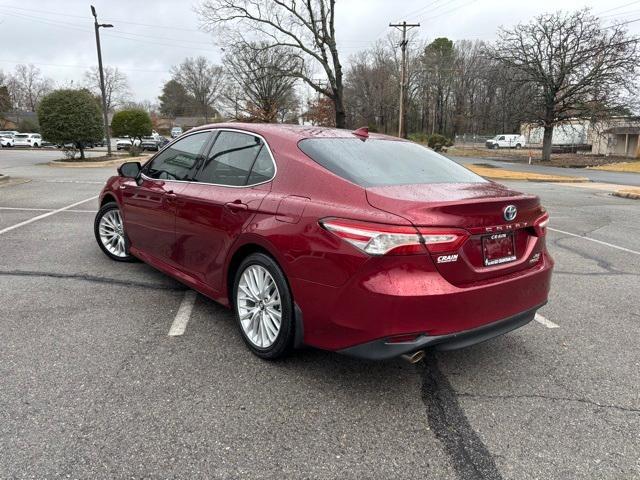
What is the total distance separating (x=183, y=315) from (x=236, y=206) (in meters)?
1.27

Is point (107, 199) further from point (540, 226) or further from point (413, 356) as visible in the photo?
point (540, 226)

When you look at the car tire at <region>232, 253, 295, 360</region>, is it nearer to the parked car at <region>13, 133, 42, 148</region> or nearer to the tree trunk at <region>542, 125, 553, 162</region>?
the tree trunk at <region>542, 125, 553, 162</region>

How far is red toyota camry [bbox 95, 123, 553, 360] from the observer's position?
2.60 m

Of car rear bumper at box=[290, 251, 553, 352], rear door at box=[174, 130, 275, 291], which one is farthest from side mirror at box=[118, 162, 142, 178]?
car rear bumper at box=[290, 251, 553, 352]

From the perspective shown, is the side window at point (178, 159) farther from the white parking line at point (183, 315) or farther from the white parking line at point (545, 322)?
the white parking line at point (545, 322)

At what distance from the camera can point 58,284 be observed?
16.0ft

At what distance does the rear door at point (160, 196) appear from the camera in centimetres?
422

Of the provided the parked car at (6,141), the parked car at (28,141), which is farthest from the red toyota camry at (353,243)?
the parked car at (28,141)

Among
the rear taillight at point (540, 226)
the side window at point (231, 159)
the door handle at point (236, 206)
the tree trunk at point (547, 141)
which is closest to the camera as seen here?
the rear taillight at point (540, 226)

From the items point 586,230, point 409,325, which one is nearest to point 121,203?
point 409,325

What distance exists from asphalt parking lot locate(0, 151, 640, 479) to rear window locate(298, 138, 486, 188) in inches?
49.9

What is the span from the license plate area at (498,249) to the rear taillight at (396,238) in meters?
0.26

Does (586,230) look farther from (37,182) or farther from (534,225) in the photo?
(37,182)

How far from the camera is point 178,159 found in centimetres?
446
